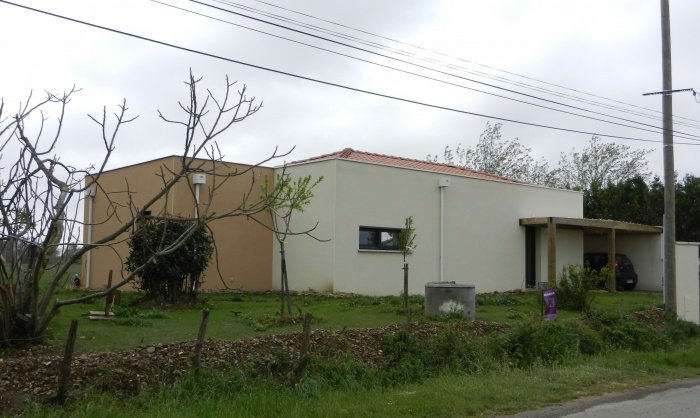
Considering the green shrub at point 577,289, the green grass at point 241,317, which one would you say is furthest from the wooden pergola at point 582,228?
the green shrub at point 577,289

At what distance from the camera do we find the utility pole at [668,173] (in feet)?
56.9

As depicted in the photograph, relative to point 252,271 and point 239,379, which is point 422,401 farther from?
point 252,271

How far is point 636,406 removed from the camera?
31.6ft

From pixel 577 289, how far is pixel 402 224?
6755mm

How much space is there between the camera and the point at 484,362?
12.1 metres

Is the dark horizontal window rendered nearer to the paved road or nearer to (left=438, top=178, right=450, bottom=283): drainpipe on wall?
(left=438, top=178, right=450, bottom=283): drainpipe on wall

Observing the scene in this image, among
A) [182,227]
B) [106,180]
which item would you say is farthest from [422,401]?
[106,180]

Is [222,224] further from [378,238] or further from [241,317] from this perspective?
[241,317]

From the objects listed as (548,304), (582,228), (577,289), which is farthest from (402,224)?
(548,304)

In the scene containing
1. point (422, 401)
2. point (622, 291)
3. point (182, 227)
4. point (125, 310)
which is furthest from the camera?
point (622, 291)

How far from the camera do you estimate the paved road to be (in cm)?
900

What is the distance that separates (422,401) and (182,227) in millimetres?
9335

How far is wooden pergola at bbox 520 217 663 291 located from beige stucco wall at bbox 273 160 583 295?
1.12m

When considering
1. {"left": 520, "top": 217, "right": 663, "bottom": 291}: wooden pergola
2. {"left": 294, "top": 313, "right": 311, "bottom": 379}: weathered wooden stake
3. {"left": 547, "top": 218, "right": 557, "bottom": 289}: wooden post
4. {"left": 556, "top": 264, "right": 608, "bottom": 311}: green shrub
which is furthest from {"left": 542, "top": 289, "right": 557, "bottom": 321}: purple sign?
{"left": 520, "top": 217, "right": 663, "bottom": 291}: wooden pergola
